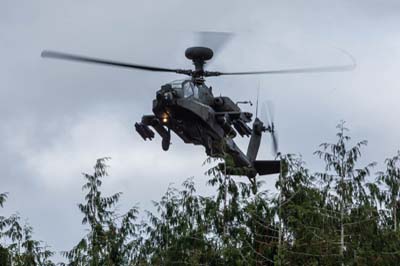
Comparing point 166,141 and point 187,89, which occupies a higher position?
point 187,89

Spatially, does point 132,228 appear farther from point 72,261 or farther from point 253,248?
point 253,248

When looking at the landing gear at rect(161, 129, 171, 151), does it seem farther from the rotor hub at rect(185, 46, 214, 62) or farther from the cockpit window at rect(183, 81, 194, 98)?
the rotor hub at rect(185, 46, 214, 62)

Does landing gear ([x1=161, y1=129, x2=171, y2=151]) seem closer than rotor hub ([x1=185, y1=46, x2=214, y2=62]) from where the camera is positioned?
Yes

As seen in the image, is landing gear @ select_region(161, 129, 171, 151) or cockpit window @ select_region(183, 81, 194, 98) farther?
cockpit window @ select_region(183, 81, 194, 98)

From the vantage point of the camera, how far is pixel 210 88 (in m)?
29.2

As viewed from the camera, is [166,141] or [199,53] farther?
[199,53]

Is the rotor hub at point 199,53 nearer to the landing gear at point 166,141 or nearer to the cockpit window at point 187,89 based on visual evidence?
the cockpit window at point 187,89

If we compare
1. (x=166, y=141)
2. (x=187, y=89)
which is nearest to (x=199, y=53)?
(x=187, y=89)

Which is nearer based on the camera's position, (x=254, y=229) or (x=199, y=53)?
(x=254, y=229)

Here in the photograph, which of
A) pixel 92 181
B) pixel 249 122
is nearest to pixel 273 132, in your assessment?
pixel 249 122

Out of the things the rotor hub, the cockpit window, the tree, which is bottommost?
the tree

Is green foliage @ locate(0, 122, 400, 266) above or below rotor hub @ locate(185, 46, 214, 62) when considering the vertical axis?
below

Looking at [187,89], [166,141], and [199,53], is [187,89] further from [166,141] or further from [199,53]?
[199,53]

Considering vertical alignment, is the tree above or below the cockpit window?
below
